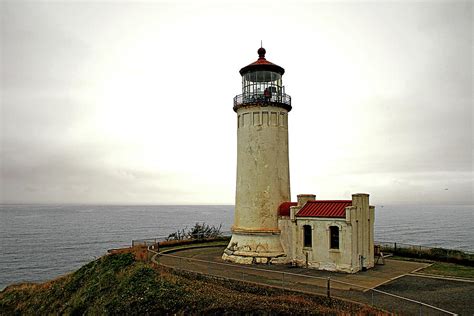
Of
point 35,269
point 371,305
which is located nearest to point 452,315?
point 371,305

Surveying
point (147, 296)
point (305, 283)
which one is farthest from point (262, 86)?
point (147, 296)

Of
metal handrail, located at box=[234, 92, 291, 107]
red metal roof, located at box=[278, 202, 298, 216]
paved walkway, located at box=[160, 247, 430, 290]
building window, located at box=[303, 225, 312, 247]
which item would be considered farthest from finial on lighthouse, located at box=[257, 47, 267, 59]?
paved walkway, located at box=[160, 247, 430, 290]

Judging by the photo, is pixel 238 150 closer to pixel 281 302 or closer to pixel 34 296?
pixel 281 302

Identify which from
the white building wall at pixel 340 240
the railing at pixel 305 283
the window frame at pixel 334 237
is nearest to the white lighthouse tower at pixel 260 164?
the white building wall at pixel 340 240

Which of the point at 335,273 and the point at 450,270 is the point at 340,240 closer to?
the point at 335,273

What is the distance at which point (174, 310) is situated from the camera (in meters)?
14.8

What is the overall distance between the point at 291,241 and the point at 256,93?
937 centimetres

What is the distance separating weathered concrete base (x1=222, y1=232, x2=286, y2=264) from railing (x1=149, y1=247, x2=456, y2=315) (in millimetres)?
1299

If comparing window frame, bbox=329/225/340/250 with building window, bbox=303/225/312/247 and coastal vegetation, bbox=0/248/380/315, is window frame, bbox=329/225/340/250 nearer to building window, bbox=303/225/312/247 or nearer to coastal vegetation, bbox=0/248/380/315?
building window, bbox=303/225/312/247

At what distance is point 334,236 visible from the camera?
21.1 metres

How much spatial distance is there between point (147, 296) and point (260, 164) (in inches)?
414

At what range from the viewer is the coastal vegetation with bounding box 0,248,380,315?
45.4 ft

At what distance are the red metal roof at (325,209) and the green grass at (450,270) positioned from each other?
505cm

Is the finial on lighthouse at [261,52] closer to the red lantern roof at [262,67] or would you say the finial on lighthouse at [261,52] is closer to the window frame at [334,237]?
the red lantern roof at [262,67]
